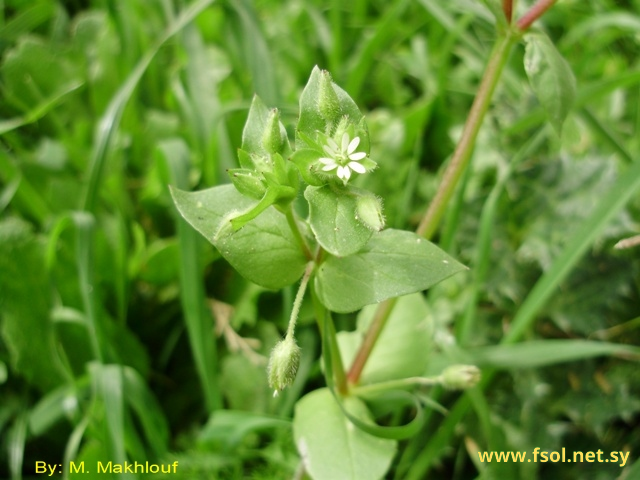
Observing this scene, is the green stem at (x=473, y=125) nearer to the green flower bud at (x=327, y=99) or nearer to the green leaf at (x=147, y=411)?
the green flower bud at (x=327, y=99)

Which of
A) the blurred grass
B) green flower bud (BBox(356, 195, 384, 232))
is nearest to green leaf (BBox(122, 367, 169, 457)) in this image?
the blurred grass

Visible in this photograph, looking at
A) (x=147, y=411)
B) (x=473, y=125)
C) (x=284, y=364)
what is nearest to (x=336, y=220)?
(x=284, y=364)

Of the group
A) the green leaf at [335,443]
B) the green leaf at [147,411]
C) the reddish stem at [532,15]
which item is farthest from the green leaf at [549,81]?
the green leaf at [147,411]

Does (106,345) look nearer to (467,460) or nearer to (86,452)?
(86,452)

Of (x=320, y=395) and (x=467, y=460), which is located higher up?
(x=320, y=395)

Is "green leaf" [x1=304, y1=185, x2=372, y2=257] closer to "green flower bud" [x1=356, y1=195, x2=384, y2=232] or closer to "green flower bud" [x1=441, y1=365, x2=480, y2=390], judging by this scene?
"green flower bud" [x1=356, y1=195, x2=384, y2=232]

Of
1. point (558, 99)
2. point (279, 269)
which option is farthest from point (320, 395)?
point (558, 99)
